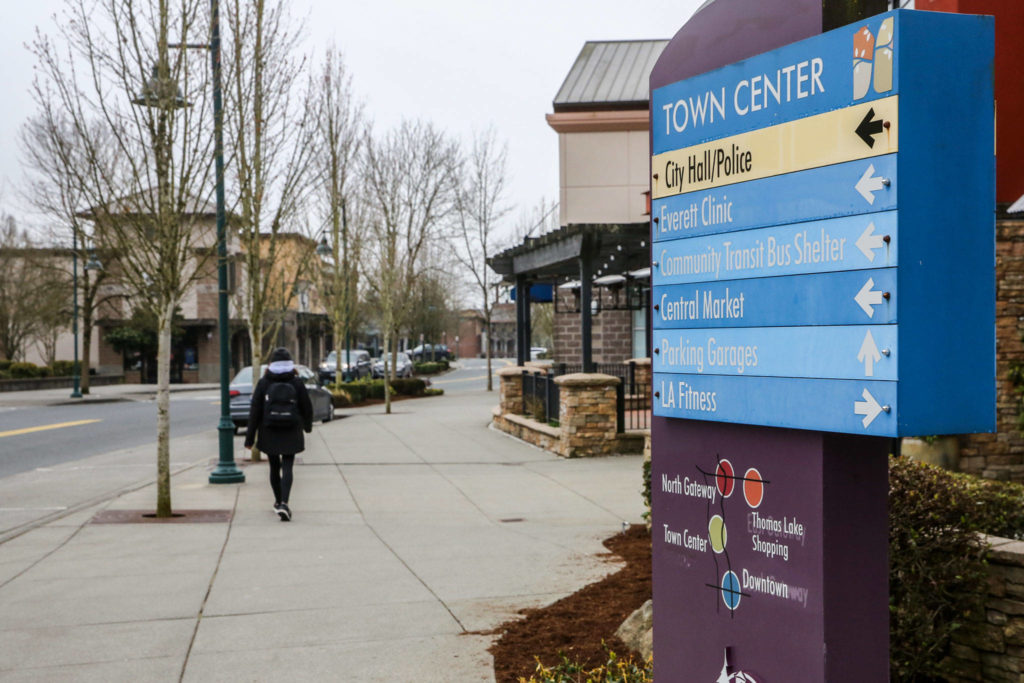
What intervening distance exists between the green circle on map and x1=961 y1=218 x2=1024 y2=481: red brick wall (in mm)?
6293

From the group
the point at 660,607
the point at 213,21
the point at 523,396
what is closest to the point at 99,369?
the point at 523,396

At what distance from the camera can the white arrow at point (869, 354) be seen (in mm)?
2840

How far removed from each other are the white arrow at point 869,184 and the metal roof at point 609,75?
15953mm

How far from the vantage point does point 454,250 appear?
136ft

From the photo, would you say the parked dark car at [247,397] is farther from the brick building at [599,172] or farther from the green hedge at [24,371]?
the green hedge at [24,371]

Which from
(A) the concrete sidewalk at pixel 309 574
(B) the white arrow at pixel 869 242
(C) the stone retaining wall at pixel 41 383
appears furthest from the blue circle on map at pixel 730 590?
(C) the stone retaining wall at pixel 41 383

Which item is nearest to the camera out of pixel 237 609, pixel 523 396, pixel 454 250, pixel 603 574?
pixel 237 609

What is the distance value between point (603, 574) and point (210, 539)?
12.4 ft

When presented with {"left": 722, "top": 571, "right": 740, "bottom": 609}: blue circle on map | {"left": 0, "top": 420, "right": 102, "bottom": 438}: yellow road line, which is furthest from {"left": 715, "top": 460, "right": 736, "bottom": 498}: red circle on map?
{"left": 0, "top": 420, "right": 102, "bottom": 438}: yellow road line

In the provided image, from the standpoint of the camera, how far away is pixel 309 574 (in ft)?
24.9

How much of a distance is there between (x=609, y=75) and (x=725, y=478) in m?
18.2

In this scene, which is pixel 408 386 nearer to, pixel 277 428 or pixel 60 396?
pixel 60 396

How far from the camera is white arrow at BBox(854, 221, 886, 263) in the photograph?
9.27 ft

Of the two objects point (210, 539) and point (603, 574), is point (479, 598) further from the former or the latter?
point (210, 539)
